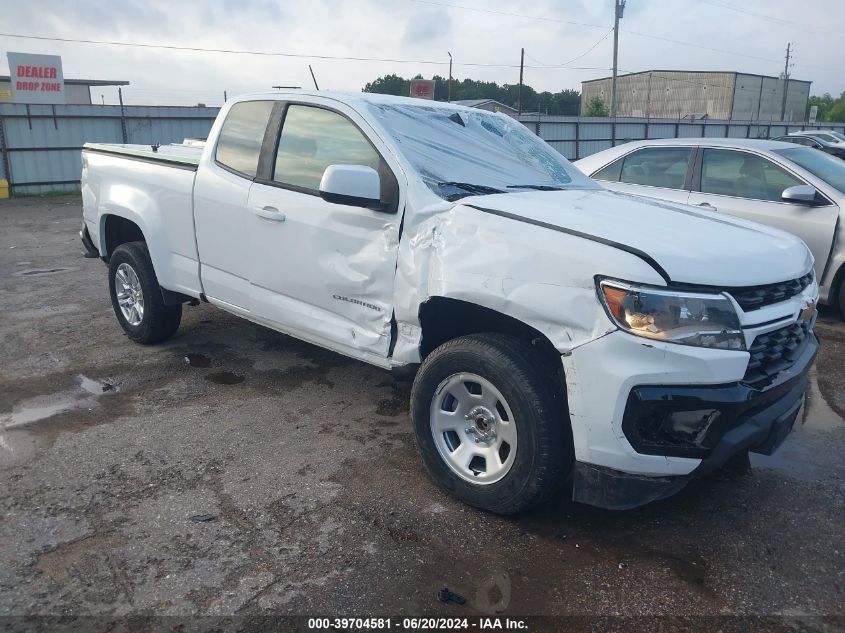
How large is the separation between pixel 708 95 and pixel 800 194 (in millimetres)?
67760

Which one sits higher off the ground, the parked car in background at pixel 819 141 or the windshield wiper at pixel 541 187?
the parked car in background at pixel 819 141

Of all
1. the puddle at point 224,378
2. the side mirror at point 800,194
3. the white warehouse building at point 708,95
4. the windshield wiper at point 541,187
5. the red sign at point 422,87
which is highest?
the white warehouse building at point 708,95

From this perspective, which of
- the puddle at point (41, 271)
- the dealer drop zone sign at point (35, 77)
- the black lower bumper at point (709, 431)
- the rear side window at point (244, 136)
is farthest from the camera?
the dealer drop zone sign at point (35, 77)

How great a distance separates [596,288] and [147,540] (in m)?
2.11

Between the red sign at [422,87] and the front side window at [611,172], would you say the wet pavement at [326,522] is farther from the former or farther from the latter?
the red sign at [422,87]

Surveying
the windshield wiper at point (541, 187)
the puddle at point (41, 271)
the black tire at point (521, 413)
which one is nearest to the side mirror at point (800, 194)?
the windshield wiper at point (541, 187)

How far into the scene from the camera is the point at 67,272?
8461 millimetres

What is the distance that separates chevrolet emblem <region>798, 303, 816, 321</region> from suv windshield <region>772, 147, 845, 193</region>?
3469 millimetres

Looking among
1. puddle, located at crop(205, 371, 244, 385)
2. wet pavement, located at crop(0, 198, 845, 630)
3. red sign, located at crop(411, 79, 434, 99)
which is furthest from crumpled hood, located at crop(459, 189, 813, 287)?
red sign, located at crop(411, 79, 434, 99)

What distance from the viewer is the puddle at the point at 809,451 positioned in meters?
3.70

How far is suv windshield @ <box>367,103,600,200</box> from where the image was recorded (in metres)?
3.67

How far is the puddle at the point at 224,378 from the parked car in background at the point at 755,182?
13.8ft

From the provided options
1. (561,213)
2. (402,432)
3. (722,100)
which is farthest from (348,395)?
(722,100)

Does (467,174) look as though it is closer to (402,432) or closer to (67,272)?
(402,432)
